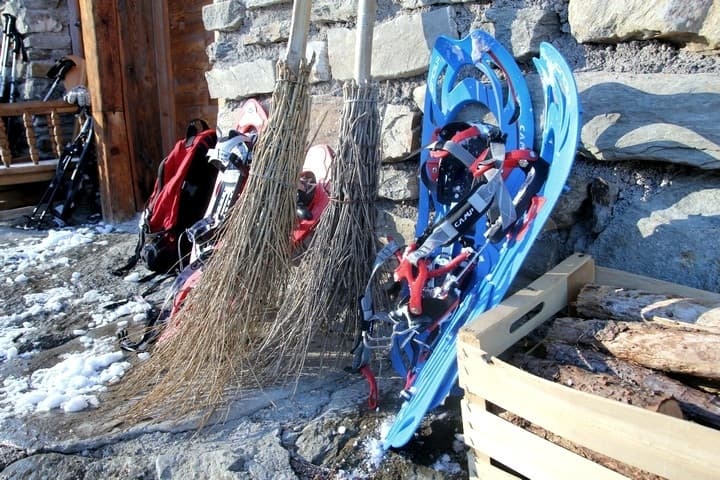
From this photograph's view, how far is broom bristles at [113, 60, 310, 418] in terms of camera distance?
1.78 m

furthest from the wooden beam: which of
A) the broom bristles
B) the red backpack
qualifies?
the broom bristles

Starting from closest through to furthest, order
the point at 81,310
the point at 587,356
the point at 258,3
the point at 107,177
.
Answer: the point at 587,356, the point at 258,3, the point at 81,310, the point at 107,177

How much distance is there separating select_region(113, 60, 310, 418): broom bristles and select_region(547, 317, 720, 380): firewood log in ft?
2.92

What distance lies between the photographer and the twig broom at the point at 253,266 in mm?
1778

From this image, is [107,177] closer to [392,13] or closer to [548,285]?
[392,13]

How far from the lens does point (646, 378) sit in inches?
47.0

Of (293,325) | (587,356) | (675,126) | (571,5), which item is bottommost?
(293,325)

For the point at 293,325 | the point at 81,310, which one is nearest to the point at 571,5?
the point at 293,325

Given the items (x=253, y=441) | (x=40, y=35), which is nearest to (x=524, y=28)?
(x=253, y=441)

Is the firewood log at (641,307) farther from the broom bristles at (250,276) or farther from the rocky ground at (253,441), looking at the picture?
the broom bristles at (250,276)

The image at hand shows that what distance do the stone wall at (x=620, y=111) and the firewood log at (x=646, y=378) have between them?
366 millimetres

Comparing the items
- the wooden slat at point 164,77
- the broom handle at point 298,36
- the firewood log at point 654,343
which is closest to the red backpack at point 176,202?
the broom handle at point 298,36

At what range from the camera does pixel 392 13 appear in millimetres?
1969

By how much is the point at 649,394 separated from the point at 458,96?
1.01 m
